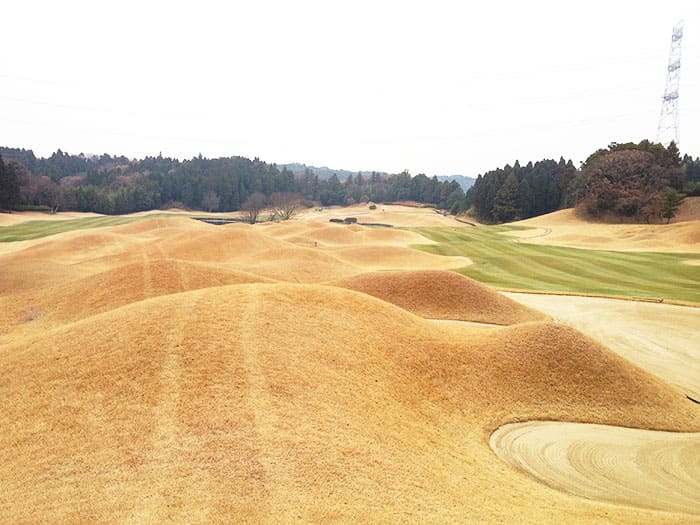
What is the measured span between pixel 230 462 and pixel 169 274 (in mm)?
17847

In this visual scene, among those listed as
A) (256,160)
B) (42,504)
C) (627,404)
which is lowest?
(627,404)

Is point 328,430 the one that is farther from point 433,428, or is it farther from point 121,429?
point 121,429

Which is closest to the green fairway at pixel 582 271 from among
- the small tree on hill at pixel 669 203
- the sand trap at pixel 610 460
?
the sand trap at pixel 610 460

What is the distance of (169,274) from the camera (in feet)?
77.6

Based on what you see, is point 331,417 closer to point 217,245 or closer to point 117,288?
point 117,288

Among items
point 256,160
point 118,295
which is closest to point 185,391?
point 118,295

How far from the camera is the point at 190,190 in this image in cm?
12912

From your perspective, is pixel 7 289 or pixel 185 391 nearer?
pixel 185 391

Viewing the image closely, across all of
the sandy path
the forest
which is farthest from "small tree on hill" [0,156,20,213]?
the sandy path

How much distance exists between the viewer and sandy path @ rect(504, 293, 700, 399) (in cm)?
1702

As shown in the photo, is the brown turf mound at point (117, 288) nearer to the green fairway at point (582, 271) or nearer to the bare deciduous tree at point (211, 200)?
the green fairway at point (582, 271)

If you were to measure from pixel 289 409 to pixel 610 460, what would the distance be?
7.97 m

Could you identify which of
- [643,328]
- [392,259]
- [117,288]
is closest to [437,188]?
[392,259]

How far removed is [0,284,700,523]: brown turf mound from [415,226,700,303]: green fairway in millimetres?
16282
